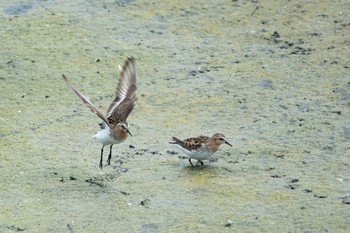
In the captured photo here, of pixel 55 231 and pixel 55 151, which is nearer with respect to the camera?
pixel 55 231

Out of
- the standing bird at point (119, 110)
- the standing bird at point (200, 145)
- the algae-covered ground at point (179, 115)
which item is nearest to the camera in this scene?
the algae-covered ground at point (179, 115)

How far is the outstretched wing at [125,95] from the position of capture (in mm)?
8047

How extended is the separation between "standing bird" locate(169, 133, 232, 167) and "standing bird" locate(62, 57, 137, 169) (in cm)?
50

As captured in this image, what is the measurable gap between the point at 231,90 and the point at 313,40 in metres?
1.66

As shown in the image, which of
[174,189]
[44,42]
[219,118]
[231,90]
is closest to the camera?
[174,189]

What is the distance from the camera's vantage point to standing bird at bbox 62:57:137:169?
301 inches

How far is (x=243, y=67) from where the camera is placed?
1013 cm

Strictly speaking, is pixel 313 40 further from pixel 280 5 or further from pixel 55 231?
pixel 55 231

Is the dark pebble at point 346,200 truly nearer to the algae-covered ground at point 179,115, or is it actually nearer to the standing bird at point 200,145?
the algae-covered ground at point 179,115

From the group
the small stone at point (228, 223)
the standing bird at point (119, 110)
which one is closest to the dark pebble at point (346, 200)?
the small stone at point (228, 223)

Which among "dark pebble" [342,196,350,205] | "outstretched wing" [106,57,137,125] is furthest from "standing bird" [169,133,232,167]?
"dark pebble" [342,196,350,205]

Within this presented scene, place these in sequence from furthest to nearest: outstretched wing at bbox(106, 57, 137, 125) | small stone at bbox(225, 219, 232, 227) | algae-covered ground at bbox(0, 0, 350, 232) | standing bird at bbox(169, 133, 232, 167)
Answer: outstretched wing at bbox(106, 57, 137, 125), standing bird at bbox(169, 133, 232, 167), algae-covered ground at bbox(0, 0, 350, 232), small stone at bbox(225, 219, 232, 227)

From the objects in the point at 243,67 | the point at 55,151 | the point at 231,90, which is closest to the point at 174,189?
the point at 55,151

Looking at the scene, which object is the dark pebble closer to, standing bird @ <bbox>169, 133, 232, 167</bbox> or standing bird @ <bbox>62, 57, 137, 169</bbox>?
standing bird @ <bbox>169, 133, 232, 167</bbox>
